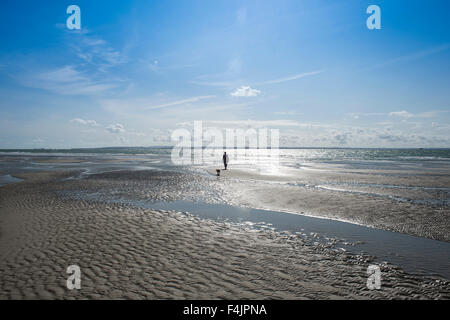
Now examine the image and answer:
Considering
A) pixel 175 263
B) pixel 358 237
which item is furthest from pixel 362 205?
pixel 175 263

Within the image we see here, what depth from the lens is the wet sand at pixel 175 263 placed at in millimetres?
6168

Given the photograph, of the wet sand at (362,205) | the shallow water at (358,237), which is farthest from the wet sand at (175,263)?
the wet sand at (362,205)

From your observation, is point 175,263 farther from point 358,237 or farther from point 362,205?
point 362,205

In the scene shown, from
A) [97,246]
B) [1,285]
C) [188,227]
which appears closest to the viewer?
[1,285]

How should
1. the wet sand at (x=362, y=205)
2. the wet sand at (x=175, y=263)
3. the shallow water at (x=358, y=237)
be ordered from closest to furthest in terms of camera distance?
the wet sand at (x=175, y=263), the shallow water at (x=358, y=237), the wet sand at (x=362, y=205)

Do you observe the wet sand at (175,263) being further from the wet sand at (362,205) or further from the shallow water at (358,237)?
the wet sand at (362,205)

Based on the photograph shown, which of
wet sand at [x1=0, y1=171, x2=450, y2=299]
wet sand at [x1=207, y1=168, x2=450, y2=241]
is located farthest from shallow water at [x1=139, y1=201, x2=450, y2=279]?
wet sand at [x1=207, y1=168, x2=450, y2=241]

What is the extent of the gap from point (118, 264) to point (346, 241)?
8.53 meters

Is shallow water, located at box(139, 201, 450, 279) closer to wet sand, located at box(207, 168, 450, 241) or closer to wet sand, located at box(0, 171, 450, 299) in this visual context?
wet sand, located at box(0, 171, 450, 299)

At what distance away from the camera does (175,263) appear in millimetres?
7734
